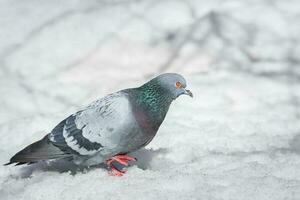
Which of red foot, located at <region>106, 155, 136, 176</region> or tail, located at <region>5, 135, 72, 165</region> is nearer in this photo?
tail, located at <region>5, 135, 72, 165</region>

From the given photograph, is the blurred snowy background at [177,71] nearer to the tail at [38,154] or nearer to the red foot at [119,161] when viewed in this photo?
the red foot at [119,161]

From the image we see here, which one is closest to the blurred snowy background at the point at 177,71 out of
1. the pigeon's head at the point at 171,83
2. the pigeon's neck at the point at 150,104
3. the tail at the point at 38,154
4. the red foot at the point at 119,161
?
the red foot at the point at 119,161

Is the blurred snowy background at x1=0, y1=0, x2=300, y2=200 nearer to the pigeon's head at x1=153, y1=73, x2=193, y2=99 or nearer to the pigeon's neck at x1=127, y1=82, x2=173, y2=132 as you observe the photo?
the pigeon's neck at x1=127, y1=82, x2=173, y2=132

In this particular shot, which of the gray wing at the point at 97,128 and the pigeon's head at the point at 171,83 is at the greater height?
the pigeon's head at the point at 171,83

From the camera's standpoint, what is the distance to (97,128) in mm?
4566

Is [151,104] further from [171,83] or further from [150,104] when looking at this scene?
[171,83]

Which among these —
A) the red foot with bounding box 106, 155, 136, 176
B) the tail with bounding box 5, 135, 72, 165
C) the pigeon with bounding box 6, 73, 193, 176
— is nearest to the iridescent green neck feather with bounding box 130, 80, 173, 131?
the pigeon with bounding box 6, 73, 193, 176

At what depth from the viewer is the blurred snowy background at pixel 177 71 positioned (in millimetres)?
4707

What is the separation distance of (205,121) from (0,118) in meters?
2.00

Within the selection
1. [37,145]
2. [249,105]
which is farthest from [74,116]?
[249,105]

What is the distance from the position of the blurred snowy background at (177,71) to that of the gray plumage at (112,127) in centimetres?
25

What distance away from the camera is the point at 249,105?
6.33m

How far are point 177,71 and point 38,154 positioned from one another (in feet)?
8.91

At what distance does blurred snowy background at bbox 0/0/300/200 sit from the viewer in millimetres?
4707
